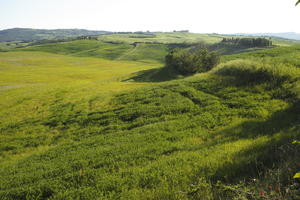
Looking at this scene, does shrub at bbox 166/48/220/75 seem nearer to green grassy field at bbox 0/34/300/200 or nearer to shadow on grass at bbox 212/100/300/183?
green grassy field at bbox 0/34/300/200

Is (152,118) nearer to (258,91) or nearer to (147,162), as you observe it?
(147,162)

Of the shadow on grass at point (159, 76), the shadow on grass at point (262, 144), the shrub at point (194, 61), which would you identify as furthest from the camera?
the shadow on grass at point (159, 76)

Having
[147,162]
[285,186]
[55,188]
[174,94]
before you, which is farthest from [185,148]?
→ [174,94]

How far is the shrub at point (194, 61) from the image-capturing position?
219 ft

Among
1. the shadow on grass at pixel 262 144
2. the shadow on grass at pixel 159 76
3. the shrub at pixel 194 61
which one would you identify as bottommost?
the shadow on grass at pixel 159 76

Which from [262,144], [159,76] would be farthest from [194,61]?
[262,144]

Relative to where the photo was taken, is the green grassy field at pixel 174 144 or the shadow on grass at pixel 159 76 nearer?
the green grassy field at pixel 174 144

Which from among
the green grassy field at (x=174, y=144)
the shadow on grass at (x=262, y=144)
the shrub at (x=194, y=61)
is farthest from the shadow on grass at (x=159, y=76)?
the shadow on grass at (x=262, y=144)

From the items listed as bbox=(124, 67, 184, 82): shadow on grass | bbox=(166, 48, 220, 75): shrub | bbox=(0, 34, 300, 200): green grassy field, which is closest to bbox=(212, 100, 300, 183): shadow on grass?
bbox=(0, 34, 300, 200): green grassy field

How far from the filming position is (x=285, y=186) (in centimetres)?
525

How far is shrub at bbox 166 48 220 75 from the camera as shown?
6681 cm

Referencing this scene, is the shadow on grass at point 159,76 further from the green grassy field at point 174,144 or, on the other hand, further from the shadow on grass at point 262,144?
the shadow on grass at point 262,144

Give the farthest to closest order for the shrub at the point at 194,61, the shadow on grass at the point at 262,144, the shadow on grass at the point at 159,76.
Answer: the shadow on grass at the point at 159,76
the shrub at the point at 194,61
the shadow on grass at the point at 262,144

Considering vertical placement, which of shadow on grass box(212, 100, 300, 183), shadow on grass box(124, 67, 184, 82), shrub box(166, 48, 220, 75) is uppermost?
shrub box(166, 48, 220, 75)
